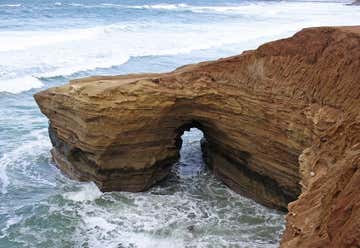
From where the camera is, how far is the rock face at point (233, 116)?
9086 mm

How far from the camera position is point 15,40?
105ft

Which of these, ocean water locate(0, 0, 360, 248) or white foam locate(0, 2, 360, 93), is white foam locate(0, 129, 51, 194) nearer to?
ocean water locate(0, 0, 360, 248)

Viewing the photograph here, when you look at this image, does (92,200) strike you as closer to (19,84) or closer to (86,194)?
(86,194)

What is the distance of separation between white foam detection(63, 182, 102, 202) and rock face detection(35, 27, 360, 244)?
7.7 inches

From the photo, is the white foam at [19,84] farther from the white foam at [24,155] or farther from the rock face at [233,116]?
the rock face at [233,116]

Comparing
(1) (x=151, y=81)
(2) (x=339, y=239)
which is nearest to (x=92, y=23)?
(1) (x=151, y=81)

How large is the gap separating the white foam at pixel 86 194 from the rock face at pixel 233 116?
196 mm

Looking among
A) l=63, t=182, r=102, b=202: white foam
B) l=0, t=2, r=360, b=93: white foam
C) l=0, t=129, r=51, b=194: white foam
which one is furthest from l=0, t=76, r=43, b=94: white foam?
l=63, t=182, r=102, b=202: white foam

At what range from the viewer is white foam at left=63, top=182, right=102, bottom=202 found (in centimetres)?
1137

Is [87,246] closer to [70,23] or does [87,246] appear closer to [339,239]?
[339,239]

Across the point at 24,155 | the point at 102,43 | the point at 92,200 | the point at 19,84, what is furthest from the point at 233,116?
the point at 102,43

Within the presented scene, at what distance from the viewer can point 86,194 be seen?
1148 centimetres

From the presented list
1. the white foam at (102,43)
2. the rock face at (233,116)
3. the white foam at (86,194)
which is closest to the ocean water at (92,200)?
the white foam at (86,194)

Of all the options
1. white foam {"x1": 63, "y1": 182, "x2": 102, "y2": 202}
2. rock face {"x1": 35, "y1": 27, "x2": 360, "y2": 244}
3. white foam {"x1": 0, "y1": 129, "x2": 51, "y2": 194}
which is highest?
rock face {"x1": 35, "y1": 27, "x2": 360, "y2": 244}
